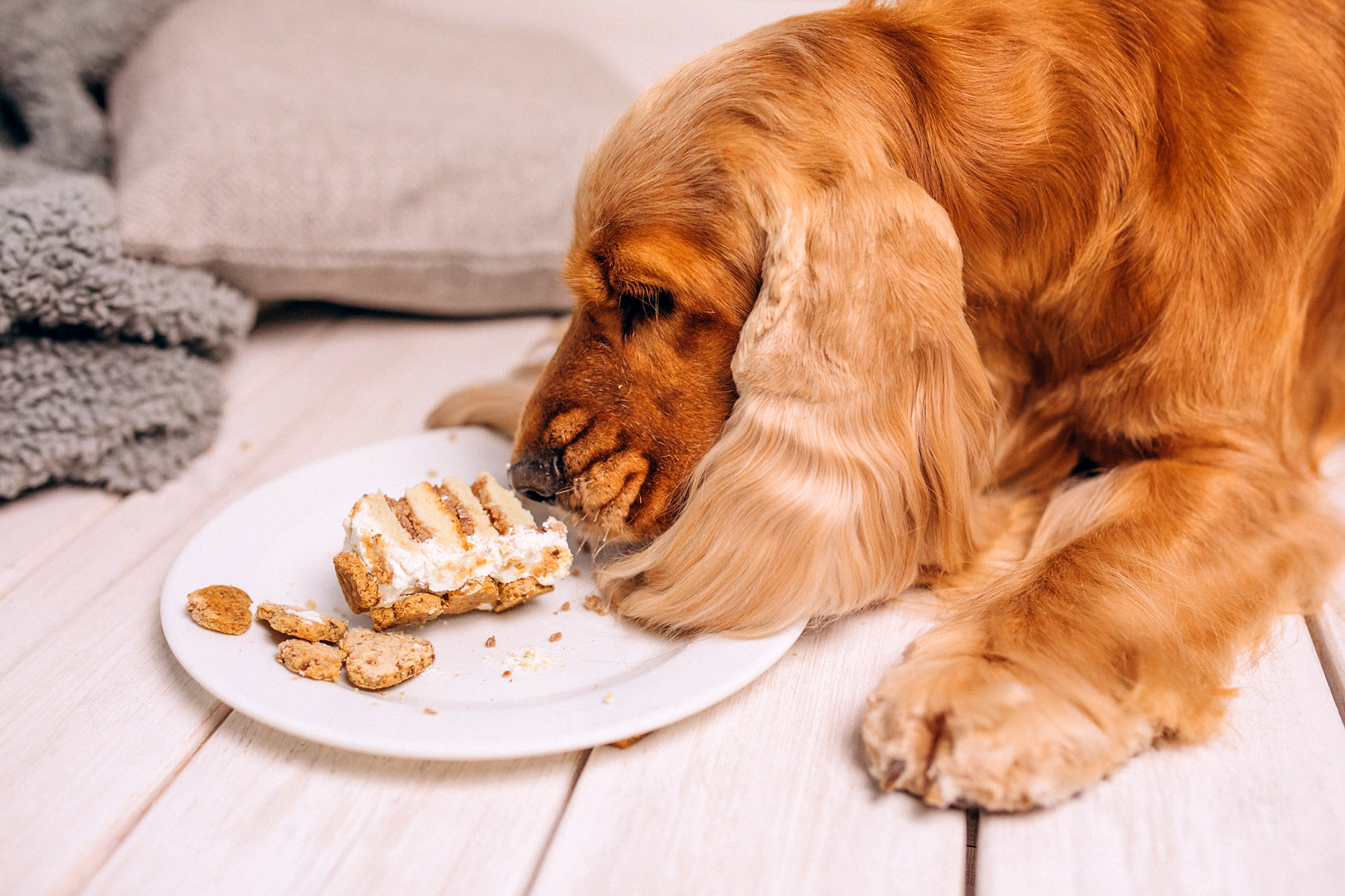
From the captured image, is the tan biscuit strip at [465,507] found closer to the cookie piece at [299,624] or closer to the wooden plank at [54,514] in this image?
the cookie piece at [299,624]

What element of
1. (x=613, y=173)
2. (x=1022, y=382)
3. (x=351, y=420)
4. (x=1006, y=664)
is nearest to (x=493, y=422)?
(x=351, y=420)

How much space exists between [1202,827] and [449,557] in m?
0.84

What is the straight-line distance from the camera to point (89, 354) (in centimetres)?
174

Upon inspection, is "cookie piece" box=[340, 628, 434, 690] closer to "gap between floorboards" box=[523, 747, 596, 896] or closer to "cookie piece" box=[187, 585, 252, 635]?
"cookie piece" box=[187, 585, 252, 635]

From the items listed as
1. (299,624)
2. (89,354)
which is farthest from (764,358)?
(89,354)

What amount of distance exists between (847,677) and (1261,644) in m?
0.51

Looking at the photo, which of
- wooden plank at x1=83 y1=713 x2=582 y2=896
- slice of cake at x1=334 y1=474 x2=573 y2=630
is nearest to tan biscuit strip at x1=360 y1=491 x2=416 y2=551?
slice of cake at x1=334 y1=474 x2=573 y2=630

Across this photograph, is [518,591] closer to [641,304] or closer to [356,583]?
[356,583]

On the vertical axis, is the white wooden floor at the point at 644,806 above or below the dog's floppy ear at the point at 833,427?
below

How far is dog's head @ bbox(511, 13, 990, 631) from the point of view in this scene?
1123mm

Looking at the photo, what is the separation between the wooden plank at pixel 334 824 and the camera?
3.04 ft

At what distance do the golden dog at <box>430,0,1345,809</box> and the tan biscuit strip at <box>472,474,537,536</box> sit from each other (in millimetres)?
45

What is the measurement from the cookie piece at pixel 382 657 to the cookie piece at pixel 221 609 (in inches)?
4.7

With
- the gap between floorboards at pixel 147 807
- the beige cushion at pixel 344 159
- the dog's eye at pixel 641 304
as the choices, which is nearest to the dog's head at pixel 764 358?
the dog's eye at pixel 641 304
